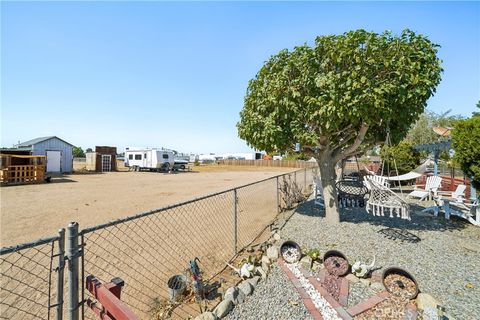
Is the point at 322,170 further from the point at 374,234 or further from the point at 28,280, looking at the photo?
the point at 28,280

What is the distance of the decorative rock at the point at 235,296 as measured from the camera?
321cm

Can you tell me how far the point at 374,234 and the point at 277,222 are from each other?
2.29 metres

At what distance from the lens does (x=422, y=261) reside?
168 inches

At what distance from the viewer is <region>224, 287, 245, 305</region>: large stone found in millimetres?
3206

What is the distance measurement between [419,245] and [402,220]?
2.05 m

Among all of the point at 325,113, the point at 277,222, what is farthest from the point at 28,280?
the point at 325,113

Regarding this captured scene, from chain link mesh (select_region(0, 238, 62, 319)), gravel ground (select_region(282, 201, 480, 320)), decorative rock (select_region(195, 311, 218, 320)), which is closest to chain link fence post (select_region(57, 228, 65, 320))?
chain link mesh (select_region(0, 238, 62, 319))

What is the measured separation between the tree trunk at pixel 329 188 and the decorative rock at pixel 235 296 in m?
3.93

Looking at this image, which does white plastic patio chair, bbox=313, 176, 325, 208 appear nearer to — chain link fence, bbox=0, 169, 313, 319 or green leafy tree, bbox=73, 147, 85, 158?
chain link fence, bbox=0, 169, 313, 319

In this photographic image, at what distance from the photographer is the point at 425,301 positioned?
3008mm

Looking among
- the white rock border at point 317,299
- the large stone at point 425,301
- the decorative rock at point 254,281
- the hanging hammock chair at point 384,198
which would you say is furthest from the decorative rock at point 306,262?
the hanging hammock chair at point 384,198

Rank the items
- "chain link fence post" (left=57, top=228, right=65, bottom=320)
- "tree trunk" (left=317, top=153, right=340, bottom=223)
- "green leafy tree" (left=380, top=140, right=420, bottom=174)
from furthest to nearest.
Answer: "green leafy tree" (left=380, top=140, right=420, bottom=174) < "tree trunk" (left=317, top=153, right=340, bottom=223) < "chain link fence post" (left=57, top=228, right=65, bottom=320)

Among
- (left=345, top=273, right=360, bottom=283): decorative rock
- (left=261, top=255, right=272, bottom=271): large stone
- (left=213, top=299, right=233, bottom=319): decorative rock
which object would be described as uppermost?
(left=261, top=255, right=272, bottom=271): large stone

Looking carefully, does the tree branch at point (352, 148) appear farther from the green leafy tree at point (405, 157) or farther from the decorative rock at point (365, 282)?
the green leafy tree at point (405, 157)
